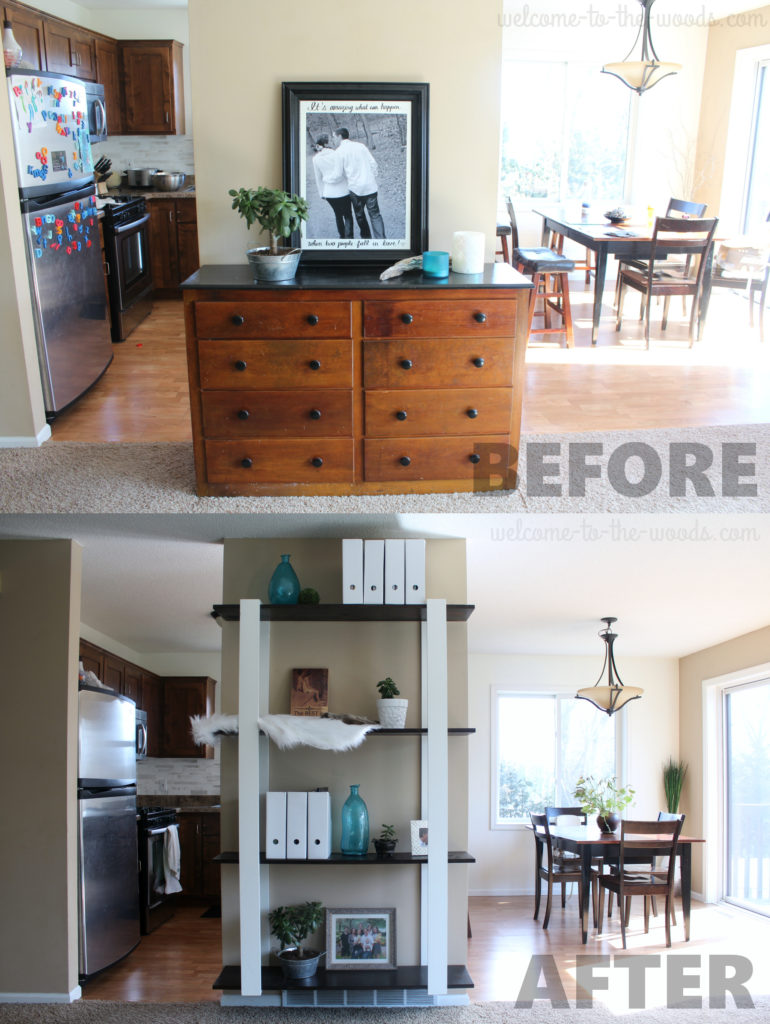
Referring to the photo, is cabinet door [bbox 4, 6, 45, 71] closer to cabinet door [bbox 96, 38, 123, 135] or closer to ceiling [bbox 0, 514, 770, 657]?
cabinet door [bbox 96, 38, 123, 135]

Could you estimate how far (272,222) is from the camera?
327 centimetres

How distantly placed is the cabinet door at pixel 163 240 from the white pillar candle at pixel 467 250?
13.7 feet

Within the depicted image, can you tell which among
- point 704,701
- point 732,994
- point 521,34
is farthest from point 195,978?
point 521,34

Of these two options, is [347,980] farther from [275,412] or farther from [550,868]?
[550,868]

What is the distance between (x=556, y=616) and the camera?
6.21 meters

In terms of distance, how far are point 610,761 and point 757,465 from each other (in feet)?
17.2

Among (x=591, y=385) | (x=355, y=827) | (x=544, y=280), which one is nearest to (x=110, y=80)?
(x=544, y=280)

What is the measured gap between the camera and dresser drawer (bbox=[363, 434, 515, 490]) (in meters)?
3.36

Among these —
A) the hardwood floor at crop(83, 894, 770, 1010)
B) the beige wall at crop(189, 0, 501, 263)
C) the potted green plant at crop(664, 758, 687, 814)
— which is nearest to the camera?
the beige wall at crop(189, 0, 501, 263)

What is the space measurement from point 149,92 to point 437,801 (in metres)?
6.04

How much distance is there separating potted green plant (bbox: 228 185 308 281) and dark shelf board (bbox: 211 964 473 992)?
2.58 m

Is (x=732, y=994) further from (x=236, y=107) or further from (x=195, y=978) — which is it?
(x=236, y=107)

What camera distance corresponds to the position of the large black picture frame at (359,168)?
343cm

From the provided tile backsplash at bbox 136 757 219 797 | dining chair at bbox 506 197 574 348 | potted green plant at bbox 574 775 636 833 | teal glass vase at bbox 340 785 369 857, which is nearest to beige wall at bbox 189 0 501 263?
dining chair at bbox 506 197 574 348
